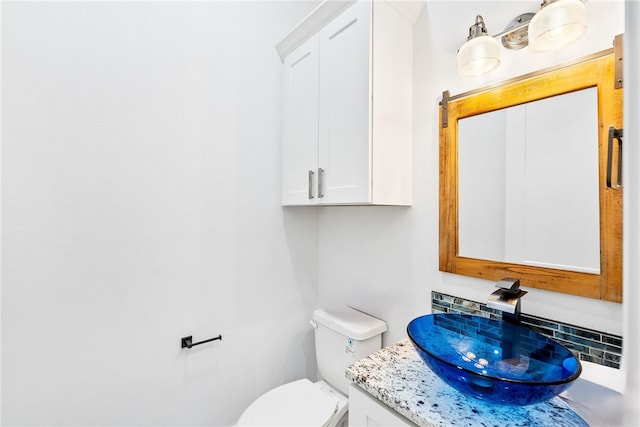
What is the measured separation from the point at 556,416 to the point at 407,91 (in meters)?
1.19

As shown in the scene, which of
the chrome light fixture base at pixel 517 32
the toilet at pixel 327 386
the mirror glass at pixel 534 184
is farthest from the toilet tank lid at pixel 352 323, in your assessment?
the chrome light fixture base at pixel 517 32

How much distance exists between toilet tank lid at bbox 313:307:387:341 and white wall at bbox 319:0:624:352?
0.16 feet

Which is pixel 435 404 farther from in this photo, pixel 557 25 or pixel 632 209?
pixel 557 25

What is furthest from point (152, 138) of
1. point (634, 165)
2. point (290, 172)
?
point (634, 165)

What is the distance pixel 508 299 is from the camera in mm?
854

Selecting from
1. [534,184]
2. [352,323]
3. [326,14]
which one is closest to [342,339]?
[352,323]

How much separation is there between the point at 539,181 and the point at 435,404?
0.76m

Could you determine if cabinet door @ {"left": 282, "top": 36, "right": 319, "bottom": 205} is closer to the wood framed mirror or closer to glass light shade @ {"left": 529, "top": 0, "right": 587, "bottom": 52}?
the wood framed mirror

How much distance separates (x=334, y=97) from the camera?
1258mm

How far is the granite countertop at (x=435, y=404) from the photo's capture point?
681mm

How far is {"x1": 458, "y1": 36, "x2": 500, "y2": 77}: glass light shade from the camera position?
37.3 inches

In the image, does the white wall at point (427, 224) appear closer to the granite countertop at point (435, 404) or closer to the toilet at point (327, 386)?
the toilet at point (327, 386)

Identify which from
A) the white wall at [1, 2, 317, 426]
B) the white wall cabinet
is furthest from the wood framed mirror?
the white wall at [1, 2, 317, 426]

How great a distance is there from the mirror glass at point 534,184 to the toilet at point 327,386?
2.06 feet
